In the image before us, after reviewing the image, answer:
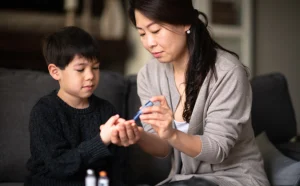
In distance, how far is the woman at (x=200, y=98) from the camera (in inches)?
66.1

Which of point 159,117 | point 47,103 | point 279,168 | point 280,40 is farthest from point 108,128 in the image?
point 280,40

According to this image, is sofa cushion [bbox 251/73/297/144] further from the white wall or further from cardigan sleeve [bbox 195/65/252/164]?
the white wall

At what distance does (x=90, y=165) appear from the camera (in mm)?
1606

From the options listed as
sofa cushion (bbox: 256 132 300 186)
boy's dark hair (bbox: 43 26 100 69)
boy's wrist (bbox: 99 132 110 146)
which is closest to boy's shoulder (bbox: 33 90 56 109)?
boy's dark hair (bbox: 43 26 100 69)

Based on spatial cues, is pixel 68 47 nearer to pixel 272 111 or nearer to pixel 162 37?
pixel 162 37

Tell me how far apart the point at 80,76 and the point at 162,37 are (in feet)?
0.97

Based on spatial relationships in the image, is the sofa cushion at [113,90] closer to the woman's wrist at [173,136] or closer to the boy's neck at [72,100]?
the boy's neck at [72,100]

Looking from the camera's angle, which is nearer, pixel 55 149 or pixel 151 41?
pixel 55 149

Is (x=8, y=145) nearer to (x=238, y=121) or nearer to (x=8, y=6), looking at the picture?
(x=238, y=121)

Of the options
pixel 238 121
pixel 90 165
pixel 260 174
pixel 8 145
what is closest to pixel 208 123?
pixel 238 121

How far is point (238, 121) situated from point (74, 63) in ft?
1.83

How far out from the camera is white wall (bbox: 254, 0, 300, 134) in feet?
15.4

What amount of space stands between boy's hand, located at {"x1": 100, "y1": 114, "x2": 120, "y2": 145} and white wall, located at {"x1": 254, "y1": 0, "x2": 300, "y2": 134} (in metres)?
3.34

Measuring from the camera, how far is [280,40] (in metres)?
4.75
